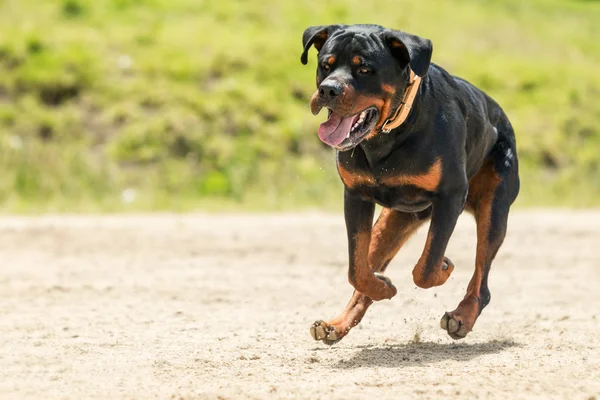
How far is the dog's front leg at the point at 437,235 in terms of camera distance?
18.8 ft

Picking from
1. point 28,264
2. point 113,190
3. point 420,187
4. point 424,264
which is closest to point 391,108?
point 420,187

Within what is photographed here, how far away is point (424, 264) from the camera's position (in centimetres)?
577

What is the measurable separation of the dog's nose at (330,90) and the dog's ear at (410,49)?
0.44 meters

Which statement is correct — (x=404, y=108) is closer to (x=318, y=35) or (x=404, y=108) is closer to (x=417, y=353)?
(x=318, y=35)

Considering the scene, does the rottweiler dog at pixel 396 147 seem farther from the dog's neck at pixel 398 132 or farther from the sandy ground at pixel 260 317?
the sandy ground at pixel 260 317

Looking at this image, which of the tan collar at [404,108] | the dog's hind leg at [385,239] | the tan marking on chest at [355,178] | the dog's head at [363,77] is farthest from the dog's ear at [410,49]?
the dog's hind leg at [385,239]

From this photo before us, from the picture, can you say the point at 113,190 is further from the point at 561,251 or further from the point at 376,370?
the point at 376,370

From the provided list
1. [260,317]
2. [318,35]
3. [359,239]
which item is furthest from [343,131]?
[260,317]

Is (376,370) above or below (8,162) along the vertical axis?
above

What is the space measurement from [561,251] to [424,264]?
6225mm

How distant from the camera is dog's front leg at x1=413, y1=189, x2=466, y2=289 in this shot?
5738 mm

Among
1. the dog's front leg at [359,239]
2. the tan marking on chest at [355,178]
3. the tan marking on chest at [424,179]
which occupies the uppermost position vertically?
the tan marking on chest at [424,179]

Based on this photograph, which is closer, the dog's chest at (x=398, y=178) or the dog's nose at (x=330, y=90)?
the dog's nose at (x=330, y=90)

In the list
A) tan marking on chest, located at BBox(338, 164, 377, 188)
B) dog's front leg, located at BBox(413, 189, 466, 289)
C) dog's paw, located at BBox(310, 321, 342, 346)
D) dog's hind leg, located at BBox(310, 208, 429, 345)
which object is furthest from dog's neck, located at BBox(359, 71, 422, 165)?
dog's paw, located at BBox(310, 321, 342, 346)
